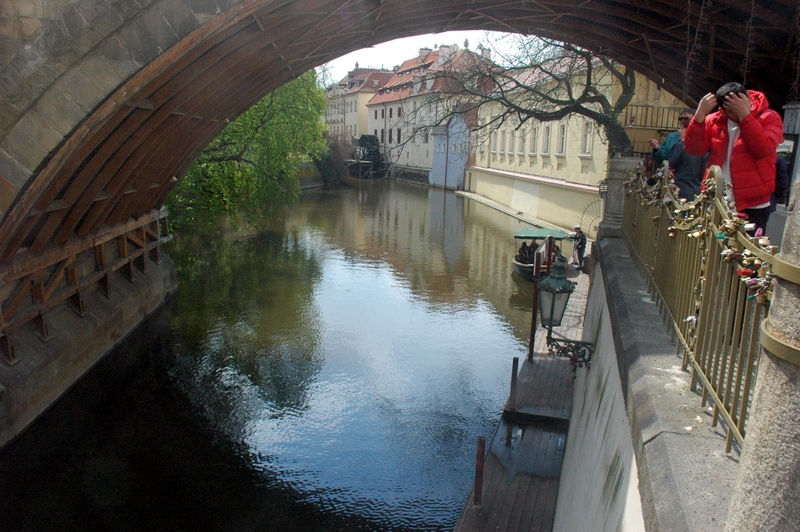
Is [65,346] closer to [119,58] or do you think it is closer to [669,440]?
[119,58]

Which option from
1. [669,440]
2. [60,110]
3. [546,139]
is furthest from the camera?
[546,139]

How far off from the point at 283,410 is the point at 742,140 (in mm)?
9173

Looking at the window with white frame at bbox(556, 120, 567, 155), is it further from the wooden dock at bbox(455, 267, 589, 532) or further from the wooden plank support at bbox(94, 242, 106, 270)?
the wooden plank support at bbox(94, 242, 106, 270)

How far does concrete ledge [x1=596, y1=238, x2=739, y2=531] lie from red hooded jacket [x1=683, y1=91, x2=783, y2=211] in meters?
1.10

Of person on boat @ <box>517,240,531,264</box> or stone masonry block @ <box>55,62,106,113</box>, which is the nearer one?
stone masonry block @ <box>55,62,106,113</box>

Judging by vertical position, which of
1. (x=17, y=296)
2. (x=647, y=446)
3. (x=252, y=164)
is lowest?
(x=17, y=296)

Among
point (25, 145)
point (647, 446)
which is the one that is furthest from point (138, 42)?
point (647, 446)

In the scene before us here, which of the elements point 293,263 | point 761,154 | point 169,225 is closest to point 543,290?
point 761,154

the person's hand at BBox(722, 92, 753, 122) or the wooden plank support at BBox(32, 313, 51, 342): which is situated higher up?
the person's hand at BBox(722, 92, 753, 122)

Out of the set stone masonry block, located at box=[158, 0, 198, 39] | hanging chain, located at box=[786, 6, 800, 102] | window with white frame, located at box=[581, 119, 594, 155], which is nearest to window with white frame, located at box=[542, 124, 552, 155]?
window with white frame, located at box=[581, 119, 594, 155]

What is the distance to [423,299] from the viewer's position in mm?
18641

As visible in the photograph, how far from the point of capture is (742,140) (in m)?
3.91

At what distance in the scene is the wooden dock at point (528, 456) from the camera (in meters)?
7.52

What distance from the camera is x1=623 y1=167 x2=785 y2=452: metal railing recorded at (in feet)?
7.22
